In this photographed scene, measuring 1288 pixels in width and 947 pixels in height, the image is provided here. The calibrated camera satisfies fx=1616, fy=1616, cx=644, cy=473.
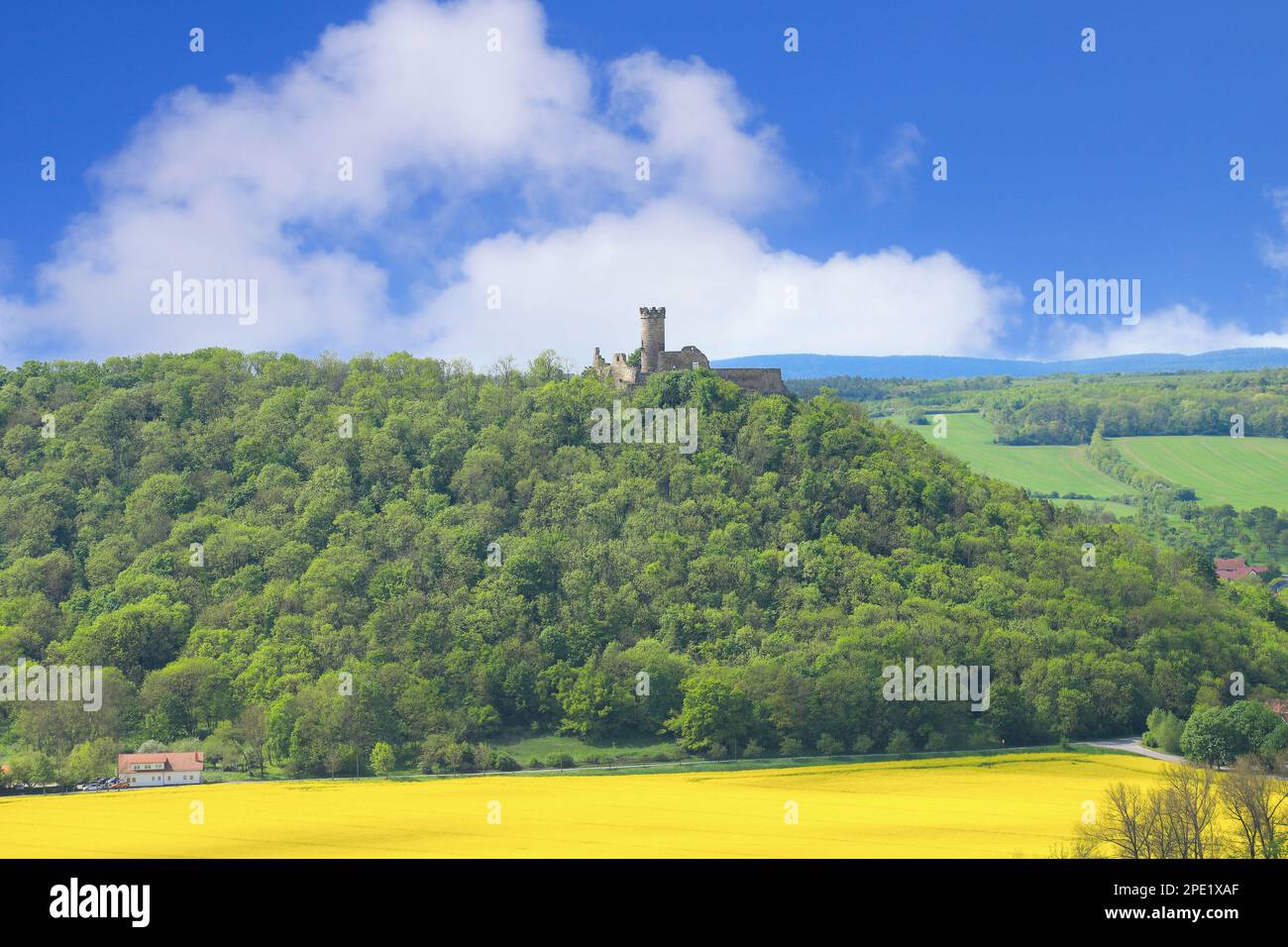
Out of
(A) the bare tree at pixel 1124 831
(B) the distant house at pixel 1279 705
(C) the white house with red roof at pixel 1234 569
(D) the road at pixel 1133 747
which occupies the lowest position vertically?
(D) the road at pixel 1133 747

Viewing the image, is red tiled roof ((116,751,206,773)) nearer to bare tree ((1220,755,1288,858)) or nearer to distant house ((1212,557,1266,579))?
bare tree ((1220,755,1288,858))

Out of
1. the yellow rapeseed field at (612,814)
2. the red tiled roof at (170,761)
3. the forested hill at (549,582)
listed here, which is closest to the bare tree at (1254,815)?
the yellow rapeseed field at (612,814)

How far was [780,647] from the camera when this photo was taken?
94.1m

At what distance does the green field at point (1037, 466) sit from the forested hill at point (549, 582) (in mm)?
59103

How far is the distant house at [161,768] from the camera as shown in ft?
267

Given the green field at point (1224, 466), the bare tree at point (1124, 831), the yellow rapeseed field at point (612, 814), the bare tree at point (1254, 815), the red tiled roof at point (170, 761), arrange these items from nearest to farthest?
the bare tree at point (1124, 831)
the bare tree at point (1254, 815)
the yellow rapeseed field at point (612, 814)
the red tiled roof at point (170, 761)
the green field at point (1224, 466)

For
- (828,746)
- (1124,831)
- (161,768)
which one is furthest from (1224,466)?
(1124,831)

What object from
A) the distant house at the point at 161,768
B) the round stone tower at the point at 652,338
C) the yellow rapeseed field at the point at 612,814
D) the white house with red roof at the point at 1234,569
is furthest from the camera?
the white house with red roof at the point at 1234,569

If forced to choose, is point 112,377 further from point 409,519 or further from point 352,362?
point 409,519

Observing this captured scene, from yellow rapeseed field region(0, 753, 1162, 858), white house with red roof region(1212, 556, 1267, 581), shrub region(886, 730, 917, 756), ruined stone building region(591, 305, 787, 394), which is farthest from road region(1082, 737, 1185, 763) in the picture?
white house with red roof region(1212, 556, 1267, 581)

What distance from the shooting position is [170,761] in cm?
8288

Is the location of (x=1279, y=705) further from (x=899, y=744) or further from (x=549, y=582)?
(x=549, y=582)

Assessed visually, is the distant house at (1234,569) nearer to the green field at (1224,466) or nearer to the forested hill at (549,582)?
the green field at (1224,466)

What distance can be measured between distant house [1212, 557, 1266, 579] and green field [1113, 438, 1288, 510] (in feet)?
60.1
